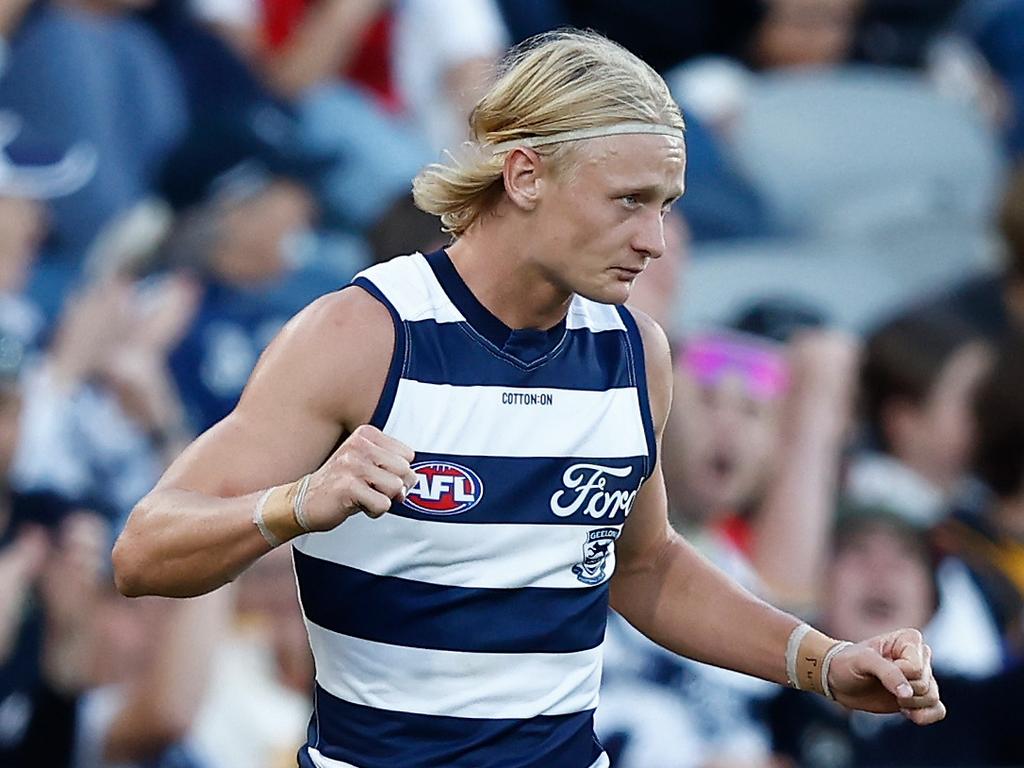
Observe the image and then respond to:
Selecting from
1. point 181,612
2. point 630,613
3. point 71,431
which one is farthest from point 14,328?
point 630,613

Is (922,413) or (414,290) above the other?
(414,290)

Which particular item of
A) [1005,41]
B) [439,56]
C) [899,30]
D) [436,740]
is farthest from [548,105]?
[1005,41]

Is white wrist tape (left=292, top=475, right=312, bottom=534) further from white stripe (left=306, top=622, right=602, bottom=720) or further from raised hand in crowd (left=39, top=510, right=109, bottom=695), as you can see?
raised hand in crowd (left=39, top=510, right=109, bottom=695)

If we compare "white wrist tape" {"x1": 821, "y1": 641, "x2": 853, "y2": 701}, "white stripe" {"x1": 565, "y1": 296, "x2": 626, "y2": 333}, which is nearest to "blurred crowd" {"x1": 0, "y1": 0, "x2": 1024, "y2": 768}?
"white stripe" {"x1": 565, "y1": 296, "x2": 626, "y2": 333}

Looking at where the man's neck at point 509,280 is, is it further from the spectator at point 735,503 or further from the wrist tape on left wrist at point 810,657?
the spectator at point 735,503

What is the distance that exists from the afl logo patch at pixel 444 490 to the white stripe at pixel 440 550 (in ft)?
0.09

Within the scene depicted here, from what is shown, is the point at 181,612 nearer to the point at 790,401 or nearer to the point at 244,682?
the point at 244,682

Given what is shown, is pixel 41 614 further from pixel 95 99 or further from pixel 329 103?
pixel 329 103

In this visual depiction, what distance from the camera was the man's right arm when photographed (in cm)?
279

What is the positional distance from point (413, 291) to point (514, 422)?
0.28 m

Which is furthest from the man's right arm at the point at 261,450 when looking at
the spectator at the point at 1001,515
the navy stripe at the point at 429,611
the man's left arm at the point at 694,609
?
the spectator at the point at 1001,515

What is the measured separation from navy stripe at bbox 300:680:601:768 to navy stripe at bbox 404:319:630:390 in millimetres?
525

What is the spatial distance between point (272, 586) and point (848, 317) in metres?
2.95

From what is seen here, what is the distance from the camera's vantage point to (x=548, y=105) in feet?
10.1
